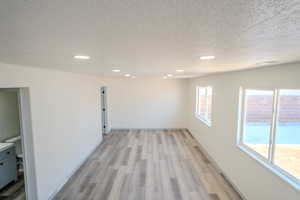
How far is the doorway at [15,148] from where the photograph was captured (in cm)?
221

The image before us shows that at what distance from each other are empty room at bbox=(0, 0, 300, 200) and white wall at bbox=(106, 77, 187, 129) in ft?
3.84

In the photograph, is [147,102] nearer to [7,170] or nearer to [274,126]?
[7,170]

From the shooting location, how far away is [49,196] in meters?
2.65

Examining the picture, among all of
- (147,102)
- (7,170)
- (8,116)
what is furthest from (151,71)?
(147,102)

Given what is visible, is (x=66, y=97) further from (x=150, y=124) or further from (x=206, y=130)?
→ (x=150, y=124)

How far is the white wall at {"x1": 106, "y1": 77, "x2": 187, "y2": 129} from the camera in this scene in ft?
21.7

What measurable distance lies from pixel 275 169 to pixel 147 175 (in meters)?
2.33

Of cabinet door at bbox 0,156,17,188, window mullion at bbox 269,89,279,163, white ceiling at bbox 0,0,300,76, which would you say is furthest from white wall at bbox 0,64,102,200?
window mullion at bbox 269,89,279,163

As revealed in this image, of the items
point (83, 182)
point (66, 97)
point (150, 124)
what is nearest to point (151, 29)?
point (66, 97)

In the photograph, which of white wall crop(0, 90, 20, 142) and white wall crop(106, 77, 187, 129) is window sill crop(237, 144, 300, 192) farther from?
white wall crop(0, 90, 20, 142)

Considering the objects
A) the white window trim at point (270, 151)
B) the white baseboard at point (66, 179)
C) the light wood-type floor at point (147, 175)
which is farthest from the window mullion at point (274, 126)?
the white baseboard at point (66, 179)

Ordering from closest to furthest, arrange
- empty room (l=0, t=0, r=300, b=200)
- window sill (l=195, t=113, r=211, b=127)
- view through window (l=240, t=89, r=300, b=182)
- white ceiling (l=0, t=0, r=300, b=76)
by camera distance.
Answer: white ceiling (l=0, t=0, r=300, b=76)
empty room (l=0, t=0, r=300, b=200)
view through window (l=240, t=89, r=300, b=182)
window sill (l=195, t=113, r=211, b=127)

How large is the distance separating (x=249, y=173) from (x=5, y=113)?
478 centimetres

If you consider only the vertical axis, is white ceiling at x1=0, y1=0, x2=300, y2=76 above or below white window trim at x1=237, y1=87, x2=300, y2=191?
above
